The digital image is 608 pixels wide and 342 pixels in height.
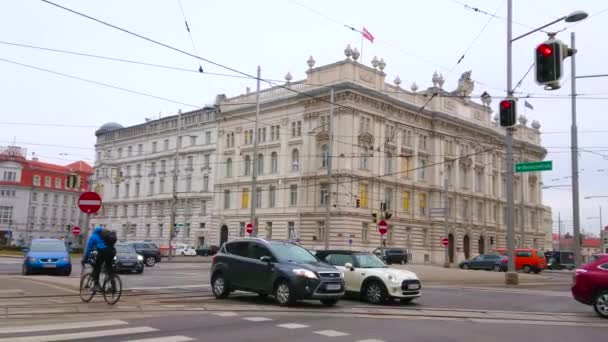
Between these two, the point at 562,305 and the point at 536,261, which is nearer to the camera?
the point at 562,305

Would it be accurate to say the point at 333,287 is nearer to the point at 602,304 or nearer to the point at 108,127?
the point at 602,304

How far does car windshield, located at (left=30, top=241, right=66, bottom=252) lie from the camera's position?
24347 mm

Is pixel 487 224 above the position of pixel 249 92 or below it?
below

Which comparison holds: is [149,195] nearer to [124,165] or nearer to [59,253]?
[124,165]

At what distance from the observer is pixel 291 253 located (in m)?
15.7

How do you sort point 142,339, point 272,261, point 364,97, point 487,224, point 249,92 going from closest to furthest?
point 142,339 → point 272,261 → point 364,97 → point 249,92 → point 487,224

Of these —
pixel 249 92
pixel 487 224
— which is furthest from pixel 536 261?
pixel 249 92

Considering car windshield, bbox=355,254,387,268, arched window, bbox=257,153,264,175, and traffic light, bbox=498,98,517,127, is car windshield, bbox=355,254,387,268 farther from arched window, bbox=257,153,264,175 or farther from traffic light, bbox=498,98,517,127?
arched window, bbox=257,153,264,175

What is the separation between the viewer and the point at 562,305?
17359 mm

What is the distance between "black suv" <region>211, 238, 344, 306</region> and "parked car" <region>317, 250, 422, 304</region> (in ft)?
5.16

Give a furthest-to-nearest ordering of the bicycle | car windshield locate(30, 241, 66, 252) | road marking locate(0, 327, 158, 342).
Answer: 1. car windshield locate(30, 241, 66, 252)
2. the bicycle
3. road marking locate(0, 327, 158, 342)

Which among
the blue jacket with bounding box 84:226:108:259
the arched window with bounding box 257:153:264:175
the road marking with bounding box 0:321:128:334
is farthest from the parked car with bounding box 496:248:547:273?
the road marking with bounding box 0:321:128:334

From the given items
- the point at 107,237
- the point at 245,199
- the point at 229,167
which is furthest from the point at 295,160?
the point at 107,237

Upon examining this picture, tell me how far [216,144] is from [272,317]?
57.6 metres
